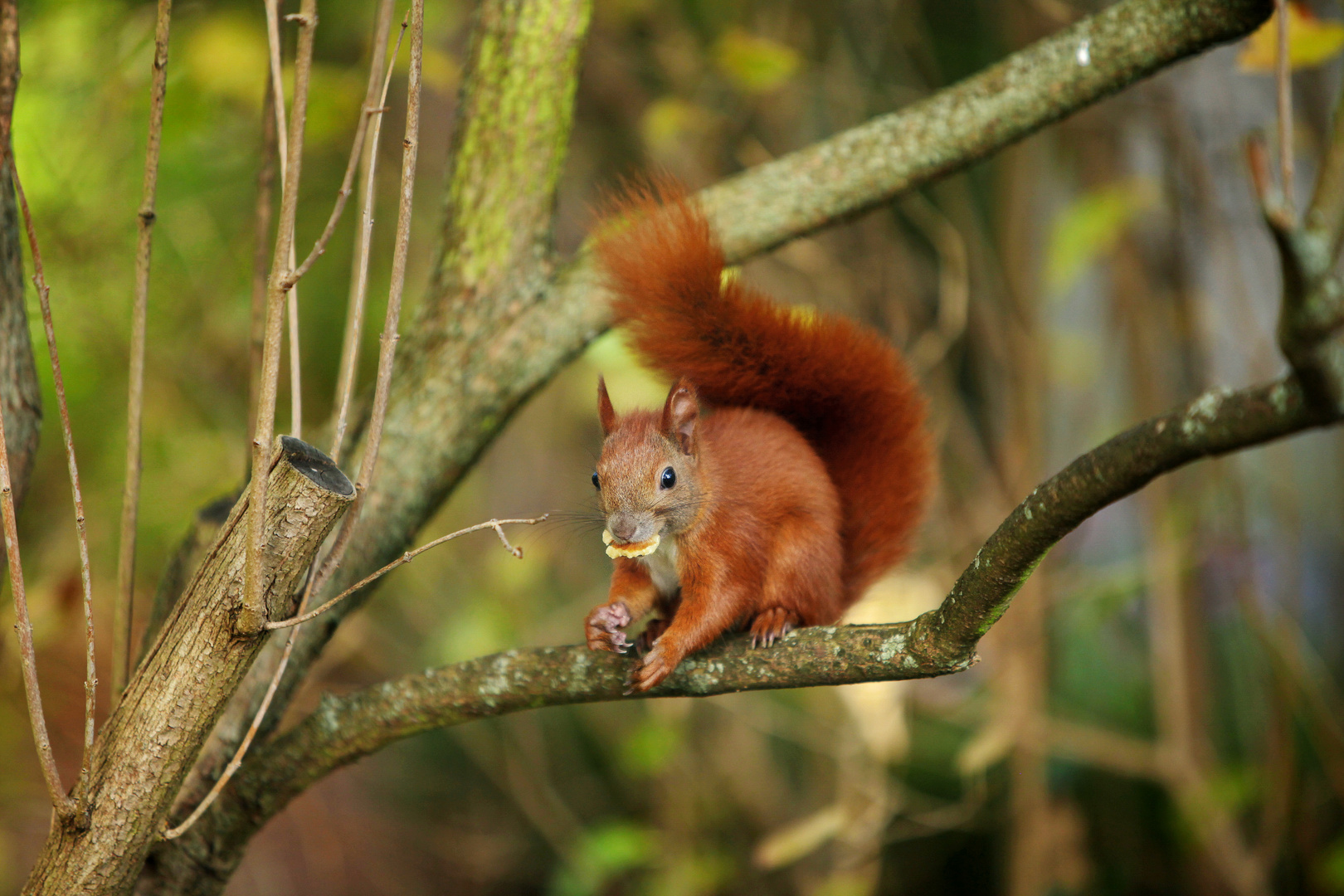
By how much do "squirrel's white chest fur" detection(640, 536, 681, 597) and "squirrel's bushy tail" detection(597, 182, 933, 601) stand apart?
9.7 inches

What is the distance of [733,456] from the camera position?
4.88ft

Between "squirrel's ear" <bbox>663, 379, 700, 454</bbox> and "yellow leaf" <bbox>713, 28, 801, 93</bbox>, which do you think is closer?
"squirrel's ear" <bbox>663, 379, 700, 454</bbox>

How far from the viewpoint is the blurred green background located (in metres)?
2.56

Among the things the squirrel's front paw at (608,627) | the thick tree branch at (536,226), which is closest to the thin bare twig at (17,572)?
the thick tree branch at (536,226)

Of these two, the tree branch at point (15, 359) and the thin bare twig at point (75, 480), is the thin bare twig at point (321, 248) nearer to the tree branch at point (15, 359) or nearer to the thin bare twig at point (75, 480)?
the thin bare twig at point (75, 480)

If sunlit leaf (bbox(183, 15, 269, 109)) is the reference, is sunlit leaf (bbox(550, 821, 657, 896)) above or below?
below

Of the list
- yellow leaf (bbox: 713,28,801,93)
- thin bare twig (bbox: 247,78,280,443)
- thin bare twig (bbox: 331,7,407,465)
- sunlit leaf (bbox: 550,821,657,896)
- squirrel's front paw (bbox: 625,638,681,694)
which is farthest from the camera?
sunlit leaf (bbox: 550,821,657,896)

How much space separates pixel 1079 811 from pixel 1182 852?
30 cm

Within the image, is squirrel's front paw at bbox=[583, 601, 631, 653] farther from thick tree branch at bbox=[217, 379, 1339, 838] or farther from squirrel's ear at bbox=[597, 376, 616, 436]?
squirrel's ear at bbox=[597, 376, 616, 436]

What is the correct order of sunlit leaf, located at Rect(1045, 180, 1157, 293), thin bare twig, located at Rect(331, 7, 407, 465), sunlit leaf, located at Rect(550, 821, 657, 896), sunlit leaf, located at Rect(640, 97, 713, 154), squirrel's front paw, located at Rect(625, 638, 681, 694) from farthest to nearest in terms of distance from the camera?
sunlit leaf, located at Rect(640, 97, 713, 154)
sunlit leaf, located at Rect(550, 821, 657, 896)
sunlit leaf, located at Rect(1045, 180, 1157, 293)
squirrel's front paw, located at Rect(625, 638, 681, 694)
thin bare twig, located at Rect(331, 7, 407, 465)

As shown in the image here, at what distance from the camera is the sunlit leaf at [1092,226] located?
2262 millimetres

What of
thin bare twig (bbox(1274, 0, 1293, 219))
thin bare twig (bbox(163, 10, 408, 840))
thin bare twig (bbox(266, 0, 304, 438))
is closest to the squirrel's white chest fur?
thin bare twig (bbox(163, 10, 408, 840))

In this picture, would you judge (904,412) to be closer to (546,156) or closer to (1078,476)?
(546,156)

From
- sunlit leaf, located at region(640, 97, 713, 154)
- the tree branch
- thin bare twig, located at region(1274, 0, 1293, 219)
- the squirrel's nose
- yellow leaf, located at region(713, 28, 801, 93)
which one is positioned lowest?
the squirrel's nose
